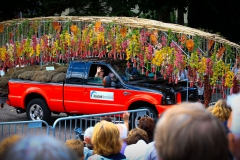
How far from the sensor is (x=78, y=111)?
13023mm

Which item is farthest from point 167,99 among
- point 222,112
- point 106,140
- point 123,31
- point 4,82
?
point 106,140

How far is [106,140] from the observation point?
4.58m

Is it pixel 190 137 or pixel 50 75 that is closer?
pixel 190 137

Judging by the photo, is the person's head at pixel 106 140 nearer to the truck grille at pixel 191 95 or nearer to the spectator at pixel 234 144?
the spectator at pixel 234 144

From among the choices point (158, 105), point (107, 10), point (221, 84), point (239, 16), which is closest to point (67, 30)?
point (158, 105)

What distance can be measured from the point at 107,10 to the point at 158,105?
1275 centimetres

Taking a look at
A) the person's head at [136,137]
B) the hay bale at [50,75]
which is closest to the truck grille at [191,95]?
the hay bale at [50,75]

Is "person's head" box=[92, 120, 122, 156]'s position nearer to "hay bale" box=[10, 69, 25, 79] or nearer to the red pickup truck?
the red pickup truck

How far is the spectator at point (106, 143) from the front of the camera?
459cm

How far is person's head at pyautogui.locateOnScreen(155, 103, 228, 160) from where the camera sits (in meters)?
2.27

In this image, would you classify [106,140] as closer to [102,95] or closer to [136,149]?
[136,149]

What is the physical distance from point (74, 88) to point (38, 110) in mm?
1487

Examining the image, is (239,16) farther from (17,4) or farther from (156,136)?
(156,136)

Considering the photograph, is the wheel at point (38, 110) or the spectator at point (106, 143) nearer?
the spectator at point (106, 143)
